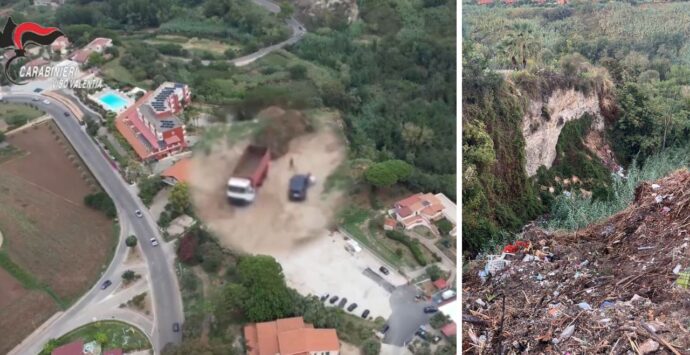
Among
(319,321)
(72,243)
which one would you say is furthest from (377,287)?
(72,243)

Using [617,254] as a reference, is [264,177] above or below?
above

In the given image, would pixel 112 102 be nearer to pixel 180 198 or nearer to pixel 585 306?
pixel 180 198

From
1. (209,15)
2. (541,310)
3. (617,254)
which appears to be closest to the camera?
(541,310)

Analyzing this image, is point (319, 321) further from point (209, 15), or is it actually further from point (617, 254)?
point (209, 15)

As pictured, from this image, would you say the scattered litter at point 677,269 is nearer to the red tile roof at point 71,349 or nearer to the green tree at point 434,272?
the green tree at point 434,272

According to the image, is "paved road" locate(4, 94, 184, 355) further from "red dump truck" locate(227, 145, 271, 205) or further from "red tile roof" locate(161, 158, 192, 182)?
"red dump truck" locate(227, 145, 271, 205)

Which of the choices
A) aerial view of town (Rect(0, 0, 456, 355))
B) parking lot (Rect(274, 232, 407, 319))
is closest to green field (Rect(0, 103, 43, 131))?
aerial view of town (Rect(0, 0, 456, 355))

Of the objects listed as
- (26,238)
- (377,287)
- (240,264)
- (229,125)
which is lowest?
(377,287)
